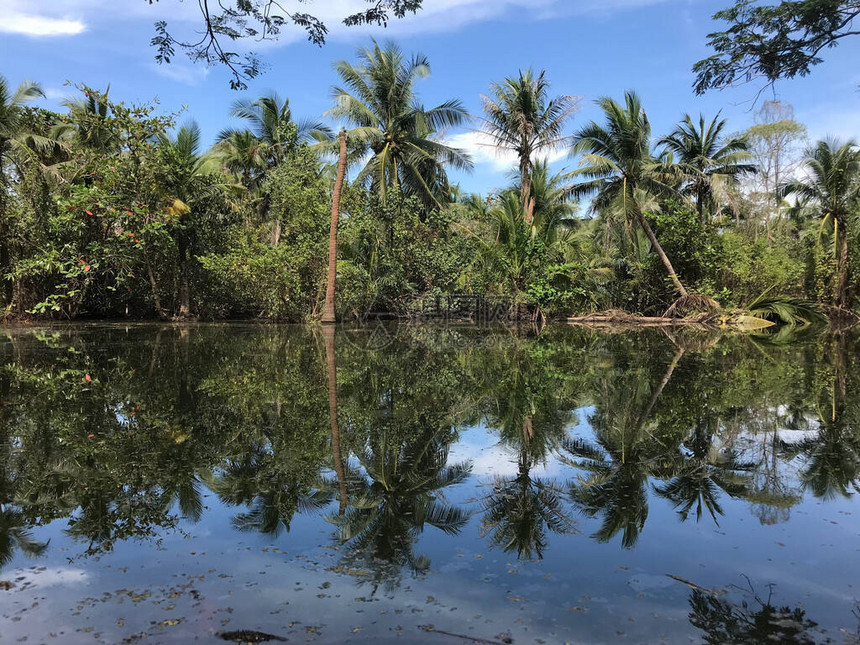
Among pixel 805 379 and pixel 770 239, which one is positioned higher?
pixel 770 239

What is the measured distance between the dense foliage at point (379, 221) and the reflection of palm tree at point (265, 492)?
50.4ft

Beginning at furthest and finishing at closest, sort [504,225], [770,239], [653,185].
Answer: [770,239], [653,185], [504,225]

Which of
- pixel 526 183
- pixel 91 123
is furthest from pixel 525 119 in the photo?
pixel 91 123

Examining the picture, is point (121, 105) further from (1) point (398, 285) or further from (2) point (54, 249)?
(1) point (398, 285)

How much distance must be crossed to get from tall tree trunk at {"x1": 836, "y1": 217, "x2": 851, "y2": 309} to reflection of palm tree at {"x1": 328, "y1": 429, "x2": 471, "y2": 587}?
27.5 metres

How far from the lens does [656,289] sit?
2234 centimetres

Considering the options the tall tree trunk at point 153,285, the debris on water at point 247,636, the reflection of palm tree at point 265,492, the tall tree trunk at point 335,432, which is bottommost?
the debris on water at point 247,636

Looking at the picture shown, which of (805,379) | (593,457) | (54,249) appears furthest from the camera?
(54,249)

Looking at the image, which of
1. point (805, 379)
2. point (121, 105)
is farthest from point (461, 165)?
point (805, 379)

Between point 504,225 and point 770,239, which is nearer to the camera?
point 504,225

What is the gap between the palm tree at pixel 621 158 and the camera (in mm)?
20641

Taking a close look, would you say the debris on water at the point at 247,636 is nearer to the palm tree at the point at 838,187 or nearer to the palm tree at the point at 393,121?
the palm tree at the point at 393,121

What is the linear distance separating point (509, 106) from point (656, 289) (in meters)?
9.65

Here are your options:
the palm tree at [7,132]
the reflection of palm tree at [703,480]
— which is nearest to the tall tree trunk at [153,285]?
the palm tree at [7,132]
